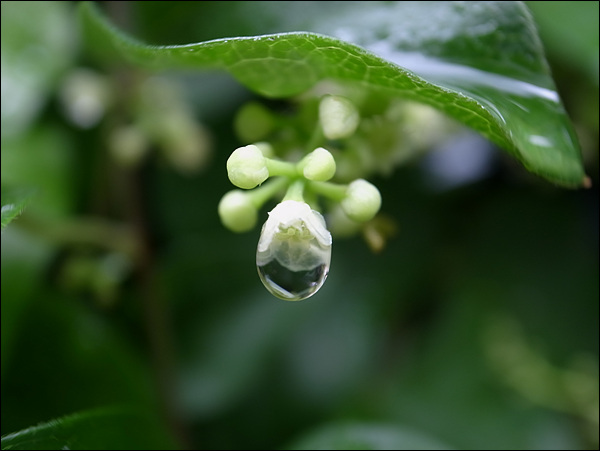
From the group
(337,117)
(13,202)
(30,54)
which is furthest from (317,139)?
(30,54)

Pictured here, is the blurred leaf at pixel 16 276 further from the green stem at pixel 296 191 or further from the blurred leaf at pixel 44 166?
the green stem at pixel 296 191

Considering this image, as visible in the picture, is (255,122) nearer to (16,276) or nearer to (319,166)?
(319,166)

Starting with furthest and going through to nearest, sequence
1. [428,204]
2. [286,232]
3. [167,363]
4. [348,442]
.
Answer: [428,204], [167,363], [348,442], [286,232]

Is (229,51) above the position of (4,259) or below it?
above

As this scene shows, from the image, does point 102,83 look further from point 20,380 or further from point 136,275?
point 20,380

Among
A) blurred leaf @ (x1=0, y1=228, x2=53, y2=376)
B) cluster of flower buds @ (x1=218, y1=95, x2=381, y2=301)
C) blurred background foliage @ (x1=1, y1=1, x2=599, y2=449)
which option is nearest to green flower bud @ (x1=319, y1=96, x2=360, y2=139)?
cluster of flower buds @ (x1=218, y1=95, x2=381, y2=301)

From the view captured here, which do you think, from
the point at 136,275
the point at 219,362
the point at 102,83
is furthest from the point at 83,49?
the point at 219,362

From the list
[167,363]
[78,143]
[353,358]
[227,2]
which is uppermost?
[227,2]
